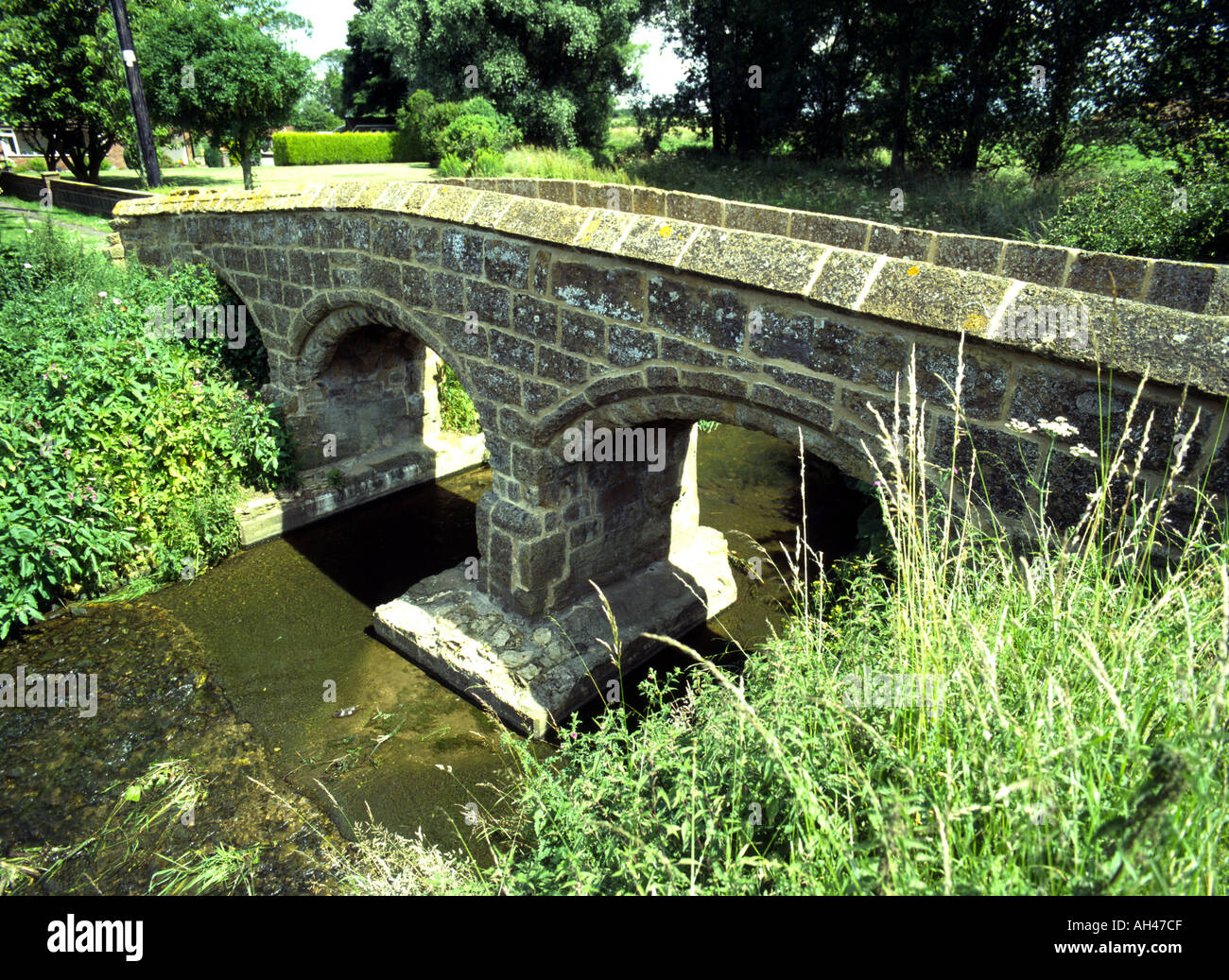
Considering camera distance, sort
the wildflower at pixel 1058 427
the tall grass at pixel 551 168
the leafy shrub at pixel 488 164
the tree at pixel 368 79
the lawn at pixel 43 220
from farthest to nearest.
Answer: the tree at pixel 368 79 < the leafy shrub at pixel 488 164 < the tall grass at pixel 551 168 < the lawn at pixel 43 220 < the wildflower at pixel 1058 427

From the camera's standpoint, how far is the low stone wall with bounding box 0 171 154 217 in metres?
15.0

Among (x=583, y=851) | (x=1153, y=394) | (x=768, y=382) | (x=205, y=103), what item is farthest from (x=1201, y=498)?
(x=205, y=103)

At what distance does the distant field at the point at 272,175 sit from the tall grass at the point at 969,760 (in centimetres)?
2076

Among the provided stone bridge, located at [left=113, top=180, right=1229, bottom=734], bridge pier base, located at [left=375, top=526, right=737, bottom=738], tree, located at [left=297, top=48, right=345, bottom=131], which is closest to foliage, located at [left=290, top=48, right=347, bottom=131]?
tree, located at [left=297, top=48, right=345, bottom=131]

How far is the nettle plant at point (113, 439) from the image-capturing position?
6.54 m

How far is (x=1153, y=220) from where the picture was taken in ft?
28.7

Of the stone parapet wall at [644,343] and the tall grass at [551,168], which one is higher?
the tall grass at [551,168]

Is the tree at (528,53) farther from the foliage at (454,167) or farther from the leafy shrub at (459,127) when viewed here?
the foliage at (454,167)

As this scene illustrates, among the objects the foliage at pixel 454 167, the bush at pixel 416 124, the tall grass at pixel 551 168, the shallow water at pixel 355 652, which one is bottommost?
the shallow water at pixel 355 652

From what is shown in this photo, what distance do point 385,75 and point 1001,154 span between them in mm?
33578

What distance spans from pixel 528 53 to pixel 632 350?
23416mm

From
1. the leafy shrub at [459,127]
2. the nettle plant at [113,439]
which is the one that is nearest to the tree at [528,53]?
the leafy shrub at [459,127]

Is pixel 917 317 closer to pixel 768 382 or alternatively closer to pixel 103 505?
pixel 768 382

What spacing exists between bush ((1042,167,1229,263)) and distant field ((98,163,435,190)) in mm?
16348
